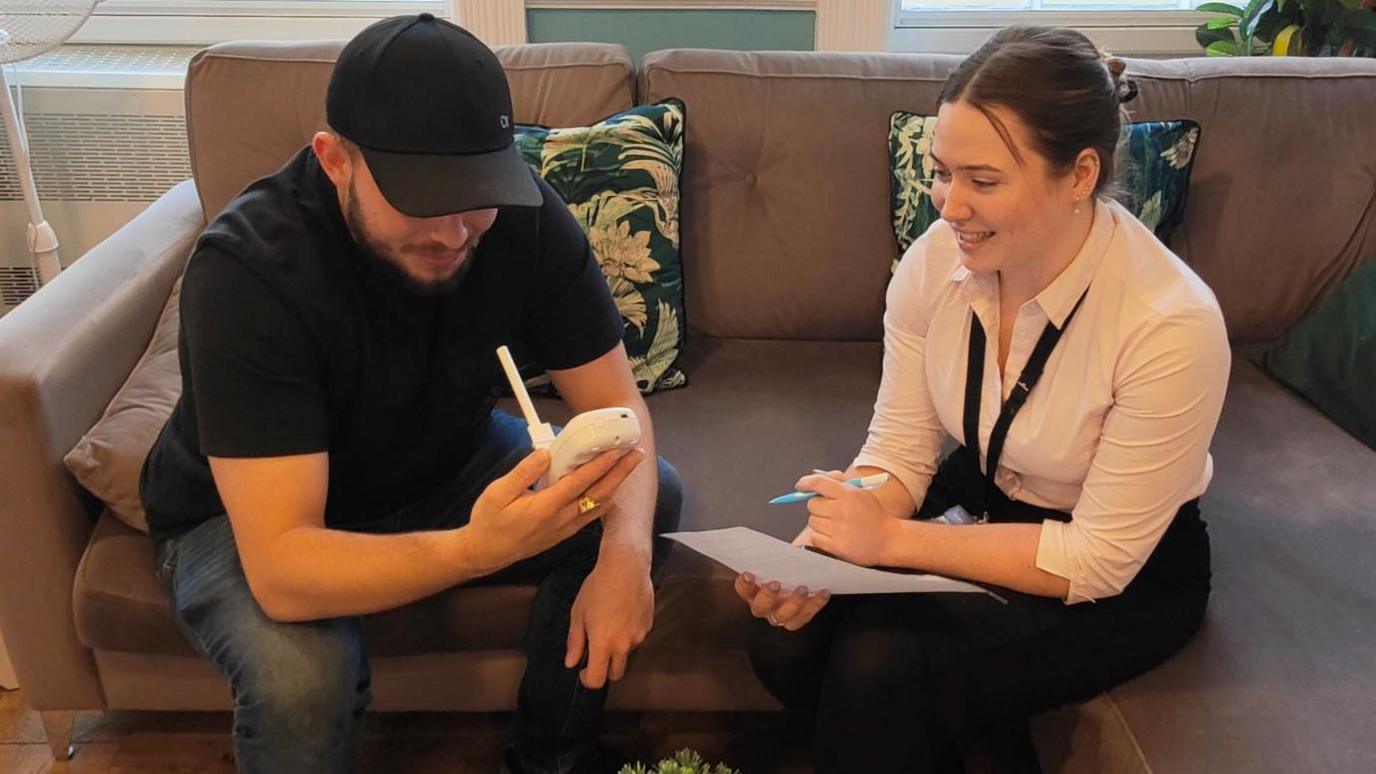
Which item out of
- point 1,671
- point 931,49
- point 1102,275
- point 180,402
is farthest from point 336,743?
point 931,49

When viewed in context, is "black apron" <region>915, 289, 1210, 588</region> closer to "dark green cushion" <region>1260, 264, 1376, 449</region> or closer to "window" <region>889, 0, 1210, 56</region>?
"dark green cushion" <region>1260, 264, 1376, 449</region>

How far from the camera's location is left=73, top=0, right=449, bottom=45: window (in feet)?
8.20

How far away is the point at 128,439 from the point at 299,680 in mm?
448

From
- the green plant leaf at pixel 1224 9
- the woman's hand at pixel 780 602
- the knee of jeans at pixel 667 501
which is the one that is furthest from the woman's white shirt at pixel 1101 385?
the green plant leaf at pixel 1224 9

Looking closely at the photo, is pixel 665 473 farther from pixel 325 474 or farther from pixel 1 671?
pixel 1 671

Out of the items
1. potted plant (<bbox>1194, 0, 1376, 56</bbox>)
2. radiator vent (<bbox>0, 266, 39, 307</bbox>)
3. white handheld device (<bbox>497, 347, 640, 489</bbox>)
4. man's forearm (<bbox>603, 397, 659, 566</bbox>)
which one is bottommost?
radiator vent (<bbox>0, 266, 39, 307</bbox>)

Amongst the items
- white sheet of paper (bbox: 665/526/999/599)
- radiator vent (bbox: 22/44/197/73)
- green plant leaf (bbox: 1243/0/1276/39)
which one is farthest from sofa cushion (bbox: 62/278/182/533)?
green plant leaf (bbox: 1243/0/1276/39)

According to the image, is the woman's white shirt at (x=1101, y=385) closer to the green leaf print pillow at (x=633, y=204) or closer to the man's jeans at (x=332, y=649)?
the man's jeans at (x=332, y=649)

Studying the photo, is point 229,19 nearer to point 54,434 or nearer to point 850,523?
point 54,434

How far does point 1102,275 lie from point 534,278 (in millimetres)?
663

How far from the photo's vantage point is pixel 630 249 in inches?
70.9

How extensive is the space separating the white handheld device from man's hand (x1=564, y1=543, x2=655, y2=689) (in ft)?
0.75

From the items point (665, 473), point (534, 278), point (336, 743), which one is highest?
point (534, 278)

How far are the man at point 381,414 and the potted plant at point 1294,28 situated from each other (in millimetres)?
1638
